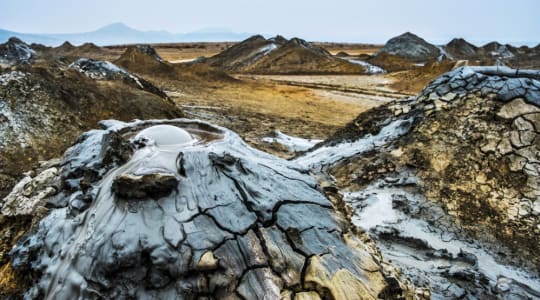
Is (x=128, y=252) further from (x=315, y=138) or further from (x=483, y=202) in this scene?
(x=315, y=138)

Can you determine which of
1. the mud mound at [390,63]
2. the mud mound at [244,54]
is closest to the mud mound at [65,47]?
the mud mound at [244,54]

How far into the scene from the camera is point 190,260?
1339 millimetres

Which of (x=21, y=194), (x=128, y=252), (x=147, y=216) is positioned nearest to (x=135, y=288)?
(x=128, y=252)

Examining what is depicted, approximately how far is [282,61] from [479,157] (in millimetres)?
18481

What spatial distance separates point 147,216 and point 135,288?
287mm

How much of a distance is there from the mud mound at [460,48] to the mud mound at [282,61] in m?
13.2

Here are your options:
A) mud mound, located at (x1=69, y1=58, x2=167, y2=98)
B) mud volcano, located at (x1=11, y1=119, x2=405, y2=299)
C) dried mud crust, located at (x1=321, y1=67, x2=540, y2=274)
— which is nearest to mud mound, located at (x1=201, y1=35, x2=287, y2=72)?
mud mound, located at (x1=69, y1=58, x2=167, y2=98)

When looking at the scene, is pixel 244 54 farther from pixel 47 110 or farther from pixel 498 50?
pixel 498 50

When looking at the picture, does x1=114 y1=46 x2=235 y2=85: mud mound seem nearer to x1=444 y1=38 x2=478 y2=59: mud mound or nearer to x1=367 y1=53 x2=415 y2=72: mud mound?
A: x1=367 y1=53 x2=415 y2=72: mud mound

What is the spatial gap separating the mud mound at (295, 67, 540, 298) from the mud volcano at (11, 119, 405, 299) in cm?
89

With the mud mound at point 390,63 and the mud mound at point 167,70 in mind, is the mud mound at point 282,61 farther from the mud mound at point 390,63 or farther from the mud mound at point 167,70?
the mud mound at point 167,70

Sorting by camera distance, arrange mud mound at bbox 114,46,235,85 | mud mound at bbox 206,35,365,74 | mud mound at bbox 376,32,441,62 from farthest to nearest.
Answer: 1. mud mound at bbox 376,32,441,62
2. mud mound at bbox 206,35,365,74
3. mud mound at bbox 114,46,235,85

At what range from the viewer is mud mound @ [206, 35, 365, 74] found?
19125mm

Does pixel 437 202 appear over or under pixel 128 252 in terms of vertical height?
under
